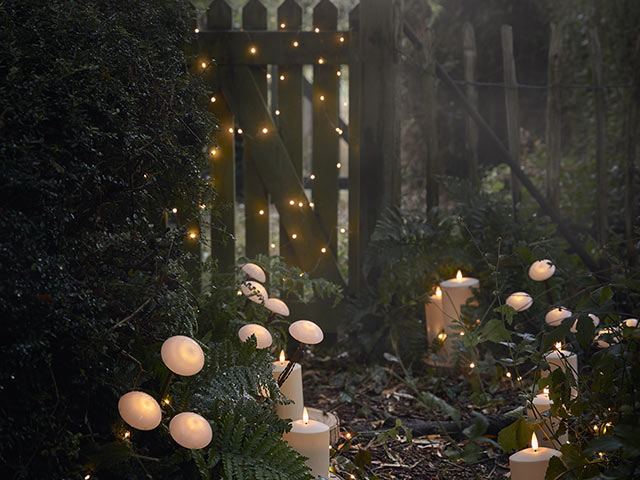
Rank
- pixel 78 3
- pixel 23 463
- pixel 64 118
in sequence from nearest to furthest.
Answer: pixel 23 463 → pixel 64 118 → pixel 78 3

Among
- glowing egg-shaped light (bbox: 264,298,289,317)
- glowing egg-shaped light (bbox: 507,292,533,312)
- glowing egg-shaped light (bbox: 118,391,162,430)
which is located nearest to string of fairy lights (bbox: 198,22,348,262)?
glowing egg-shaped light (bbox: 264,298,289,317)

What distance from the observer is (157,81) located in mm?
2549

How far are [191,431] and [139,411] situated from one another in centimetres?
18

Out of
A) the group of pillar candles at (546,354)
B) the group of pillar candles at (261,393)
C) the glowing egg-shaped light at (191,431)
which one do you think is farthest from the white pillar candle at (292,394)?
the glowing egg-shaped light at (191,431)

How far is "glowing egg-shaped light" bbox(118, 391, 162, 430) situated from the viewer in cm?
205

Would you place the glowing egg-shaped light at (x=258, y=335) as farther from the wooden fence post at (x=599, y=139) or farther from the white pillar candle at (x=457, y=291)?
the wooden fence post at (x=599, y=139)

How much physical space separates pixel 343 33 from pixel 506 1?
3.81 meters

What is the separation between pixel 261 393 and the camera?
263 cm

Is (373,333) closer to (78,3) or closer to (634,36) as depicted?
(78,3)

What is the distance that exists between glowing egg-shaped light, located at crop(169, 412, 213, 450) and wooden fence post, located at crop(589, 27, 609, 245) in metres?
3.56

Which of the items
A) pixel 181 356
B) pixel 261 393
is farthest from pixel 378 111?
pixel 181 356

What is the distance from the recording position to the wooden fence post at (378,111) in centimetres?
435

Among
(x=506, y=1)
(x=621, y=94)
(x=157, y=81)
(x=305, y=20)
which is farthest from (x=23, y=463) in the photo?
(x=305, y=20)

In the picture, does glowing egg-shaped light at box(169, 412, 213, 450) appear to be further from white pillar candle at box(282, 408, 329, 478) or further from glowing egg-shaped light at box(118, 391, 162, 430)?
white pillar candle at box(282, 408, 329, 478)
